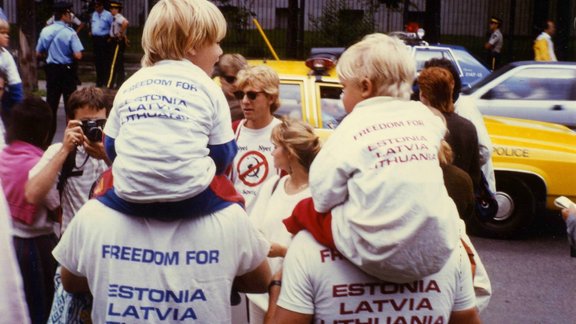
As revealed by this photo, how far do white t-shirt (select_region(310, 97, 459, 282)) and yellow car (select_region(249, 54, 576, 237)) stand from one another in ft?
18.0

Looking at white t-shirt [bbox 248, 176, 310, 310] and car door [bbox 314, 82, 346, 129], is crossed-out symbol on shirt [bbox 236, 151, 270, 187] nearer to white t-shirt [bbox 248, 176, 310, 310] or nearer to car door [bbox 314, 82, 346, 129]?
white t-shirt [bbox 248, 176, 310, 310]

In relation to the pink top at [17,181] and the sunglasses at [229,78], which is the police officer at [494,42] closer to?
the sunglasses at [229,78]

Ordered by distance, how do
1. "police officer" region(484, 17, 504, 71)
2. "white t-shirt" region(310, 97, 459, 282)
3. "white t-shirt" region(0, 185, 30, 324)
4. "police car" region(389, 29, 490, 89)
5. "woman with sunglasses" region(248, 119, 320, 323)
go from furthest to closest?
"police officer" region(484, 17, 504, 71), "police car" region(389, 29, 490, 89), "woman with sunglasses" region(248, 119, 320, 323), "white t-shirt" region(310, 97, 459, 282), "white t-shirt" region(0, 185, 30, 324)

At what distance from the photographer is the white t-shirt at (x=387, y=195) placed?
2.58 meters

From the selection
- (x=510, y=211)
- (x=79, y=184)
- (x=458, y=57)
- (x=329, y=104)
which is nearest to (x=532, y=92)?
(x=458, y=57)

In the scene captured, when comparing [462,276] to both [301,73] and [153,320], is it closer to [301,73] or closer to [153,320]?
[153,320]

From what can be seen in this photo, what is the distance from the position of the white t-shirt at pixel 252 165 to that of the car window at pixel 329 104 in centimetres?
261

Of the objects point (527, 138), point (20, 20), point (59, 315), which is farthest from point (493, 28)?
point (59, 315)

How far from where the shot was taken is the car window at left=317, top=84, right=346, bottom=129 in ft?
26.7

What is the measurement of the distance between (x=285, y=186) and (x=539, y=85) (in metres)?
9.21

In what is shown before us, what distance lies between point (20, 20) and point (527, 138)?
12.4 meters

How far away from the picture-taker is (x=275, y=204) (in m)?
4.30

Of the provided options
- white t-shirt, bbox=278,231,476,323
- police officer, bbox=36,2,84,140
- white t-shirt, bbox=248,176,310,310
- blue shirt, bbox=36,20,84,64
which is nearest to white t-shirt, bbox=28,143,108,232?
white t-shirt, bbox=248,176,310,310

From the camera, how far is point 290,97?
823 cm
